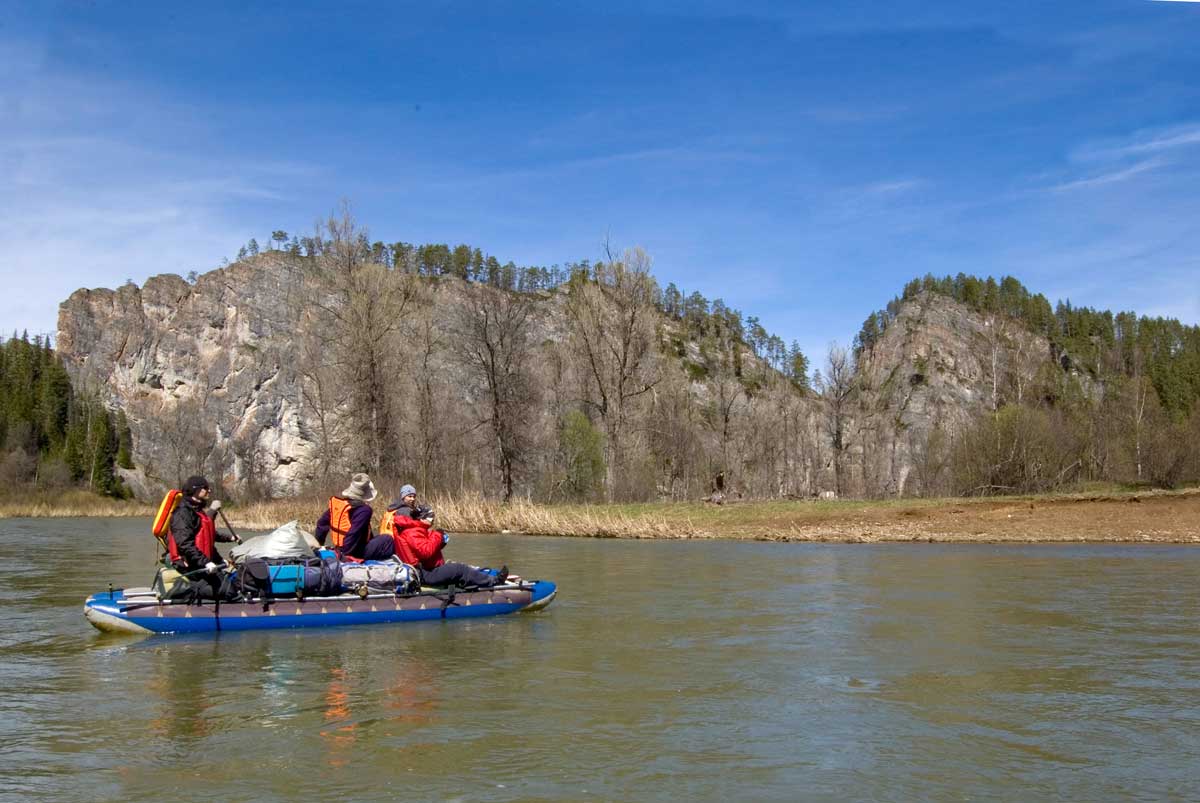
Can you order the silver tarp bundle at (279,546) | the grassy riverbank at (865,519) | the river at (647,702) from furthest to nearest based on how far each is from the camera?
the grassy riverbank at (865,519)
the silver tarp bundle at (279,546)
the river at (647,702)

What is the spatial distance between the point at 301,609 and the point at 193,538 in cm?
191

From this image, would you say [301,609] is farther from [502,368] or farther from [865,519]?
[502,368]

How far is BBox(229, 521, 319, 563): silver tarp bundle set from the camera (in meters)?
15.4

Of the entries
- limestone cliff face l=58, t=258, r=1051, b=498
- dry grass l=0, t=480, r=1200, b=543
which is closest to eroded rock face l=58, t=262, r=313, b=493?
limestone cliff face l=58, t=258, r=1051, b=498

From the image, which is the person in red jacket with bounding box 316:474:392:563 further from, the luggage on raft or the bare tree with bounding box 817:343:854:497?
the bare tree with bounding box 817:343:854:497

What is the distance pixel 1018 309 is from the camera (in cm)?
16075

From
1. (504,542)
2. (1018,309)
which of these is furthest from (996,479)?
(1018,309)

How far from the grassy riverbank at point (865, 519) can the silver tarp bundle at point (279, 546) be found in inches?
787

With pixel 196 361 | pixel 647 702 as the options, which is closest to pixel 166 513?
pixel 647 702

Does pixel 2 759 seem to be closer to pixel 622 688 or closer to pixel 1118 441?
pixel 622 688

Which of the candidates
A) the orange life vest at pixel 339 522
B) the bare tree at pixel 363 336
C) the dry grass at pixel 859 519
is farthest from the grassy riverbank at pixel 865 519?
the orange life vest at pixel 339 522

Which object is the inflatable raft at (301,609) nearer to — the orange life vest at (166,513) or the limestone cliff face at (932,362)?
the orange life vest at (166,513)

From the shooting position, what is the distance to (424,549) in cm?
1648

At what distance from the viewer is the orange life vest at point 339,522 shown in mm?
16386
